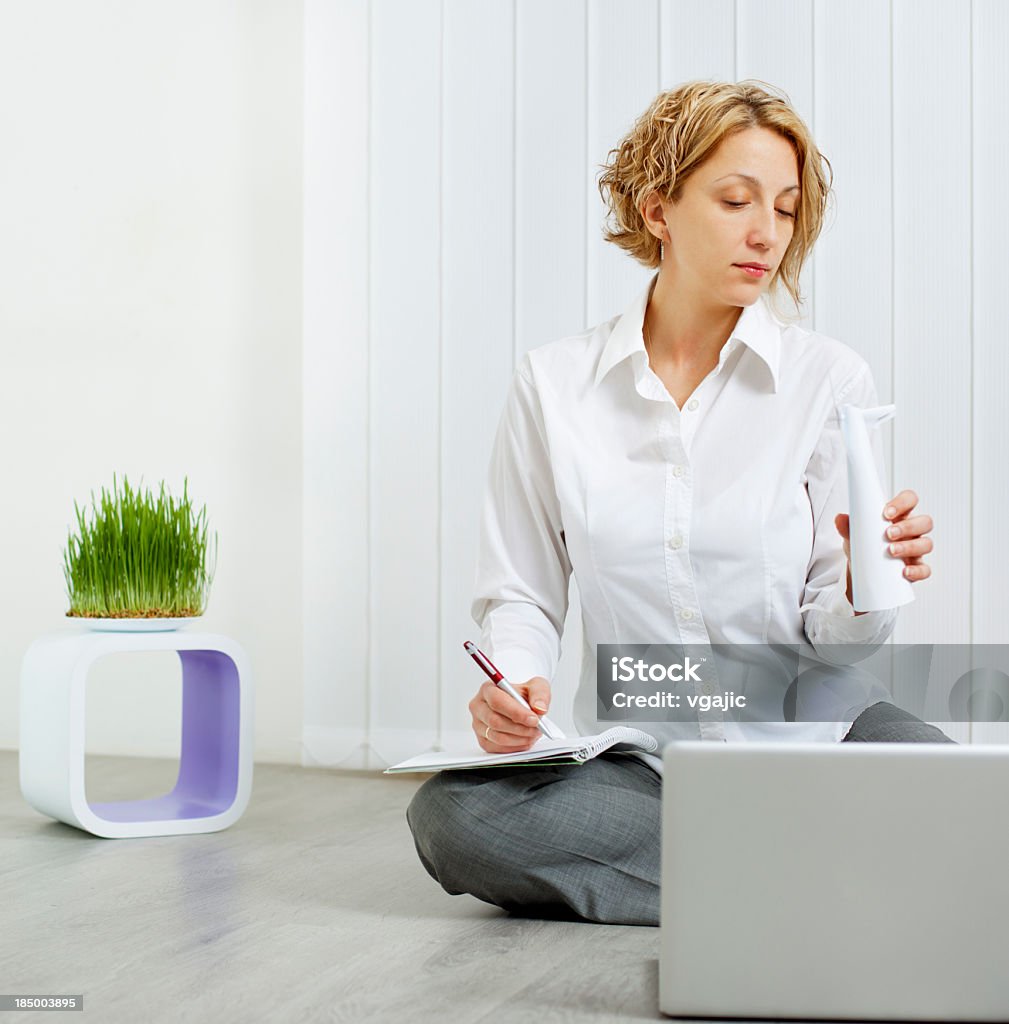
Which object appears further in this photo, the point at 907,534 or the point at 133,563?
the point at 133,563

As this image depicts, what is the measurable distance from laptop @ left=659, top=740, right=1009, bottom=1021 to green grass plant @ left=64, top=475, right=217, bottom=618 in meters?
1.34

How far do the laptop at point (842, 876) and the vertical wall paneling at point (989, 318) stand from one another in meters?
1.40

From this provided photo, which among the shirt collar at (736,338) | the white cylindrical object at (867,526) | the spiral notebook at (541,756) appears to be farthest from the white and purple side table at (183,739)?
the white cylindrical object at (867,526)

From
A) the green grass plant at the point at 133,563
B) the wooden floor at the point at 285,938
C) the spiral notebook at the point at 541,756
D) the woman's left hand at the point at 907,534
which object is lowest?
the wooden floor at the point at 285,938

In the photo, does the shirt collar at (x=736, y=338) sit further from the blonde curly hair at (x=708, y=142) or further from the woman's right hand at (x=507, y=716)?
the woman's right hand at (x=507, y=716)

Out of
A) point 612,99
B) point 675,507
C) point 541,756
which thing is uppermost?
point 612,99

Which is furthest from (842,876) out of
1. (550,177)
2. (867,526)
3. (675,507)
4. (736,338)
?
(550,177)

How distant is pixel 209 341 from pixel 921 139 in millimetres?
1516

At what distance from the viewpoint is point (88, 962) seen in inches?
51.1

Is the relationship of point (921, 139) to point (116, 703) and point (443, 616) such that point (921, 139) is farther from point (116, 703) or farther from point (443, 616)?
point (116, 703)

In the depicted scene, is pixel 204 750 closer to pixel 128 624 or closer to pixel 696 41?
pixel 128 624

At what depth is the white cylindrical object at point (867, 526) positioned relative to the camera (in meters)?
1.25

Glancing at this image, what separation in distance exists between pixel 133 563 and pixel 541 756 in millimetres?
1007

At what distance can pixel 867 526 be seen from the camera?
126 centimetres
